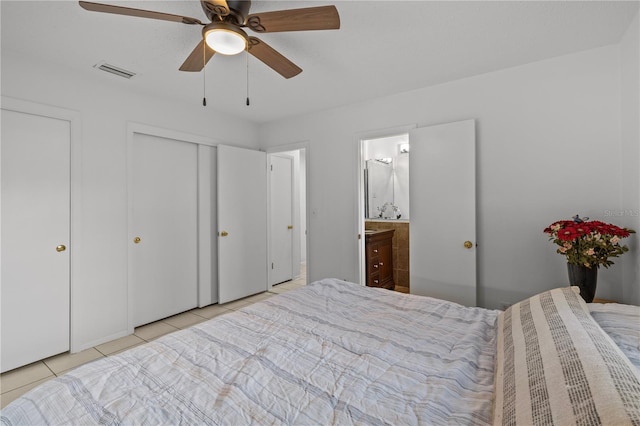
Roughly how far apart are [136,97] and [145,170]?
2.42 ft

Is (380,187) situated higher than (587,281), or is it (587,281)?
(380,187)

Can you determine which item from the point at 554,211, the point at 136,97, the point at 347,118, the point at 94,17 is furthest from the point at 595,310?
the point at 136,97

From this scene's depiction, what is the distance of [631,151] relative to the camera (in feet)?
6.91

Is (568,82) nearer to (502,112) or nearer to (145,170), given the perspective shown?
(502,112)

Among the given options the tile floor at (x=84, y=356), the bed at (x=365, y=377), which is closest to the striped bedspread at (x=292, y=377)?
the bed at (x=365, y=377)

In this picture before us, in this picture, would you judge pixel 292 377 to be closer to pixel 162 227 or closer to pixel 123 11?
pixel 123 11

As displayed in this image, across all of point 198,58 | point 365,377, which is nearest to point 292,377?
point 365,377

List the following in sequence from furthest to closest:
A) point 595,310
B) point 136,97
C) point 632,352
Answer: point 136,97, point 595,310, point 632,352

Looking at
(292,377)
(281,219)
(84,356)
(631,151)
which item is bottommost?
(84,356)

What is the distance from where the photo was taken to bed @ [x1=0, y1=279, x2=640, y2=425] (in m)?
0.81

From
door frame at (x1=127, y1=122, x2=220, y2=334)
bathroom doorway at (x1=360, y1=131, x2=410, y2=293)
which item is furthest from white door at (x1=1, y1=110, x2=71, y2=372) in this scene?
bathroom doorway at (x1=360, y1=131, x2=410, y2=293)

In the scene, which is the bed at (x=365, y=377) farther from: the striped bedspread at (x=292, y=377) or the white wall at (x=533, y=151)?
the white wall at (x=533, y=151)

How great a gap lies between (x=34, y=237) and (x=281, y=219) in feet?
9.82

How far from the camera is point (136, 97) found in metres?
3.13
